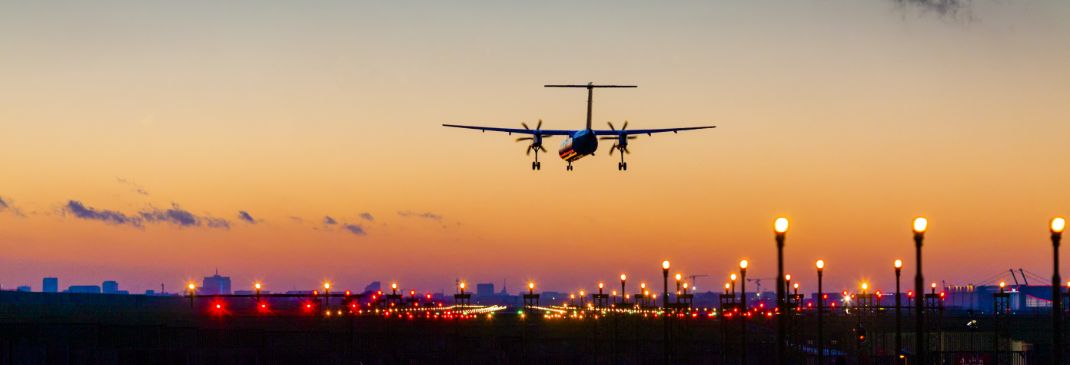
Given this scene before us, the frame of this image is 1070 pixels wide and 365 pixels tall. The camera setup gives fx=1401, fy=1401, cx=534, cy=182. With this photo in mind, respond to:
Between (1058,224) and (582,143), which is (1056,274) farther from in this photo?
(582,143)

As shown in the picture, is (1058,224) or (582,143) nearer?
(1058,224)

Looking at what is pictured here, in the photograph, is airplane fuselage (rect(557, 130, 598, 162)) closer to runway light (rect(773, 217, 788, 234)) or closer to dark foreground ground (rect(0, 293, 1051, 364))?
dark foreground ground (rect(0, 293, 1051, 364))

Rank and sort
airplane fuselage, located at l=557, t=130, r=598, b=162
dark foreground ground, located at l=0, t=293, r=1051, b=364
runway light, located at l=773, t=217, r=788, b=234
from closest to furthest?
runway light, located at l=773, t=217, r=788, b=234, dark foreground ground, located at l=0, t=293, r=1051, b=364, airplane fuselage, located at l=557, t=130, r=598, b=162

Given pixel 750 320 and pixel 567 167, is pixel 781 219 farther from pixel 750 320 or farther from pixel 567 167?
pixel 750 320

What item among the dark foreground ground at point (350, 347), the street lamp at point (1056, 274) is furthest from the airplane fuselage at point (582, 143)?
the street lamp at point (1056, 274)

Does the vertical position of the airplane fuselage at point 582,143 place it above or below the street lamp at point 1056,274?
above

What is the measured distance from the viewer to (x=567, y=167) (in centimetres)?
11638

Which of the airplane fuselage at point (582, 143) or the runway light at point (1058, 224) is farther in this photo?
the airplane fuselage at point (582, 143)

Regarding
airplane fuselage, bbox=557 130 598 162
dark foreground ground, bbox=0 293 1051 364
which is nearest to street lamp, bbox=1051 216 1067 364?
dark foreground ground, bbox=0 293 1051 364

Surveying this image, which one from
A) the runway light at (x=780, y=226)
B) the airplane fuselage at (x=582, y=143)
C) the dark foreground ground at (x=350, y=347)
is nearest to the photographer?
the runway light at (x=780, y=226)

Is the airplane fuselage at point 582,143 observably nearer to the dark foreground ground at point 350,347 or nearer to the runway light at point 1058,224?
the dark foreground ground at point 350,347

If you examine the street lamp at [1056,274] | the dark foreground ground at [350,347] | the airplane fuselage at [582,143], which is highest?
the airplane fuselage at [582,143]

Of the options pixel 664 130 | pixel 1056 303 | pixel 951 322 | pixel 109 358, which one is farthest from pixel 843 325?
pixel 1056 303

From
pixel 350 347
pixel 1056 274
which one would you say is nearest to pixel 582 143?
pixel 350 347
